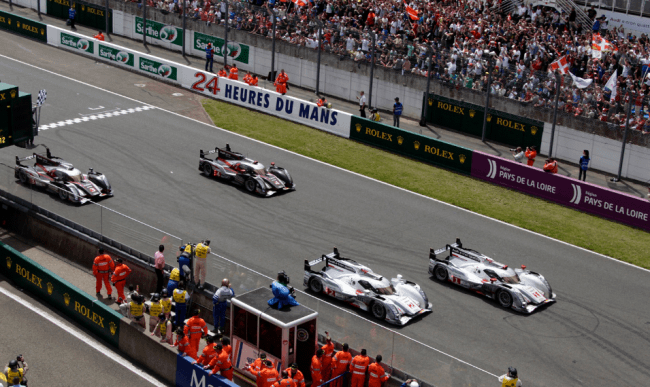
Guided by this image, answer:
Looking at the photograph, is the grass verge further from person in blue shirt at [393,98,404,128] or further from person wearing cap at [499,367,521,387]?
person wearing cap at [499,367,521,387]

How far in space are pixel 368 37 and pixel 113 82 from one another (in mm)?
13352

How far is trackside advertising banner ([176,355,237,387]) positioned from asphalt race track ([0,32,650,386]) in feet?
8.75

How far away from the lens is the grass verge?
26672 millimetres

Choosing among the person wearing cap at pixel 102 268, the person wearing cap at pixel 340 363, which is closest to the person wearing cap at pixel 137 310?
the person wearing cap at pixel 102 268

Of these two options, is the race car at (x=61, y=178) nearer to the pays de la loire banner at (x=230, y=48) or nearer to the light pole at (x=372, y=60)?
Answer: the light pole at (x=372, y=60)

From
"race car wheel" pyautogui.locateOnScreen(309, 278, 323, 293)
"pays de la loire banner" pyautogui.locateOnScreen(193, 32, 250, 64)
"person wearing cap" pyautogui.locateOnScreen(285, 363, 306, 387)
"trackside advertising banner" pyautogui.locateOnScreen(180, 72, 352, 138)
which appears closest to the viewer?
"person wearing cap" pyautogui.locateOnScreen(285, 363, 306, 387)

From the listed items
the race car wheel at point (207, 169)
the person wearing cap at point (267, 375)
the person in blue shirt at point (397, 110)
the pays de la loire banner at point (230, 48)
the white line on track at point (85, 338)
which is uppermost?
the pays de la loire banner at point (230, 48)

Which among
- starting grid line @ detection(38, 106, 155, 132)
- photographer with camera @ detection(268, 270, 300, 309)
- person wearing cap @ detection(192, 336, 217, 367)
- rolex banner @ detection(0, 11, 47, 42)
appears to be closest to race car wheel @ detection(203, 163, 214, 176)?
starting grid line @ detection(38, 106, 155, 132)

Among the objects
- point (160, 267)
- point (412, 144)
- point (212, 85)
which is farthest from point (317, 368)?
point (212, 85)

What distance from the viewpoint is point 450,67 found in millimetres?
35719

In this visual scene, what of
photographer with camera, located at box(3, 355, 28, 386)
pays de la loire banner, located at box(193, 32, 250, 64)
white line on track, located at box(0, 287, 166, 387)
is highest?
pays de la loire banner, located at box(193, 32, 250, 64)

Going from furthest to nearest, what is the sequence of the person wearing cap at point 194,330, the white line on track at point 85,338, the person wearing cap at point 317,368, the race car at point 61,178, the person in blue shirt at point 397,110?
the person in blue shirt at point 397,110
the race car at point 61,178
the white line on track at point 85,338
the person wearing cap at point 194,330
the person wearing cap at point 317,368

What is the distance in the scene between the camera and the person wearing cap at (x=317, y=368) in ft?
54.4

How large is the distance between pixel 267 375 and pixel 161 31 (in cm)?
3440
